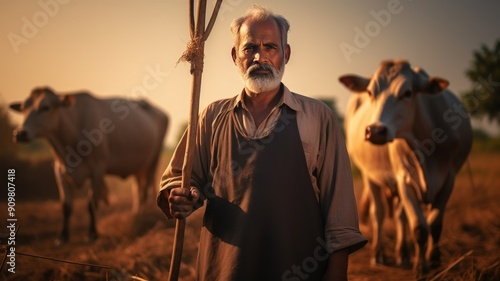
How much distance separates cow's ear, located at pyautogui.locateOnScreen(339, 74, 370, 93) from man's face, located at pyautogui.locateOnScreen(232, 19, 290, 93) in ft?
10.2

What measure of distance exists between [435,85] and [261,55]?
3.03 m

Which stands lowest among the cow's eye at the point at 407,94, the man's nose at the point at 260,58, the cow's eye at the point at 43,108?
the cow's eye at the point at 407,94

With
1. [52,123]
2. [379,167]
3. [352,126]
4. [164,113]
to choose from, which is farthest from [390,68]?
[164,113]

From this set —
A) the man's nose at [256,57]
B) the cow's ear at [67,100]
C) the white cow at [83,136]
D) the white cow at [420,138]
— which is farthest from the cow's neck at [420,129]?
the cow's ear at [67,100]

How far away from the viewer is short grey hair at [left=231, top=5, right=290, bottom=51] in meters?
2.18

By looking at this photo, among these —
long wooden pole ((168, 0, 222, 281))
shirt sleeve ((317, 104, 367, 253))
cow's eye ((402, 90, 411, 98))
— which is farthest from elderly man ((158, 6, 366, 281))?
cow's eye ((402, 90, 411, 98))

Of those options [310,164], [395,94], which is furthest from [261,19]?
[395,94]

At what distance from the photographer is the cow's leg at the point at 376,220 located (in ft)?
18.6

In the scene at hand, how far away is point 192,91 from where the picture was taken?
2.19 m

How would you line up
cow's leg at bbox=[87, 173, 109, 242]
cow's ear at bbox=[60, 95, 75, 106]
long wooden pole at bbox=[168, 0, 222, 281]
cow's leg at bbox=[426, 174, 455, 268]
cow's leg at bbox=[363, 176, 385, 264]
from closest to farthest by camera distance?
long wooden pole at bbox=[168, 0, 222, 281], cow's leg at bbox=[426, 174, 455, 268], cow's leg at bbox=[363, 176, 385, 264], cow's ear at bbox=[60, 95, 75, 106], cow's leg at bbox=[87, 173, 109, 242]

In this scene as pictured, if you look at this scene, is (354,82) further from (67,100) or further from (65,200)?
(65,200)

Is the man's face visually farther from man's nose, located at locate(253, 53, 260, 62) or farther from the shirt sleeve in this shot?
the shirt sleeve

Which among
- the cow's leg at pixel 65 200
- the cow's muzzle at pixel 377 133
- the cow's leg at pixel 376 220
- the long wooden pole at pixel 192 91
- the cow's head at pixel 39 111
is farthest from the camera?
the cow's leg at pixel 65 200

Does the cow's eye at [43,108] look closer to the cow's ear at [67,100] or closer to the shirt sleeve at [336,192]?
the cow's ear at [67,100]
